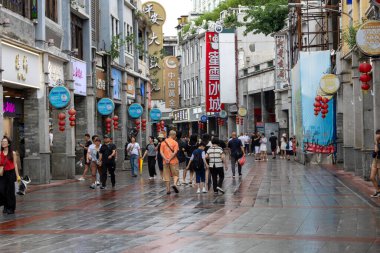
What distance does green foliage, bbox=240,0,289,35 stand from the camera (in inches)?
2527

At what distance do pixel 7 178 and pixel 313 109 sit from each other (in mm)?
24359

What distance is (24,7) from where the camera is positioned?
90.9 ft

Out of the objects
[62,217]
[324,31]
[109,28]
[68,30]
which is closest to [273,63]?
[324,31]

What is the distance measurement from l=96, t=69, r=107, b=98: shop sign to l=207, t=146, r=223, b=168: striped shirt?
16.9 metres

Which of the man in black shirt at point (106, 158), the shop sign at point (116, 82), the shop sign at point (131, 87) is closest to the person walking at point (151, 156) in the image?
the man in black shirt at point (106, 158)

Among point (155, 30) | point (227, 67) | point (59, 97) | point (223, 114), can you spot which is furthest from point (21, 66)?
point (223, 114)

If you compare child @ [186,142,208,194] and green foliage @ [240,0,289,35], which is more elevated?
green foliage @ [240,0,289,35]

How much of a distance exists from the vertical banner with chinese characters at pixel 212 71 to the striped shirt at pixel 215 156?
155 feet

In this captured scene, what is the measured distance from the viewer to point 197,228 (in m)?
13.8

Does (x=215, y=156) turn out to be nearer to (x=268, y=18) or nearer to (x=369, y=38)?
(x=369, y=38)

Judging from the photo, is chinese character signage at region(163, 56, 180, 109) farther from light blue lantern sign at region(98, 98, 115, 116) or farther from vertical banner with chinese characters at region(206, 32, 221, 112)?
light blue lantern sign at region(98, 98, 115, 116)

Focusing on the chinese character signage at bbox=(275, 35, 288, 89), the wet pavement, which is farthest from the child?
the chinese character signage at bbox=(275, 35, 288, 89)

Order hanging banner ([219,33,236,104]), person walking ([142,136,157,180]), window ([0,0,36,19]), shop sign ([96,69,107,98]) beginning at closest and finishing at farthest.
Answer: window ([0,0,36,19]) < person walking ([142,136,157,180]) < shop sign ([96,69,107,98]) < hanging banner ([219,33,236,104])

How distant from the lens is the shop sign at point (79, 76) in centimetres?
3381
